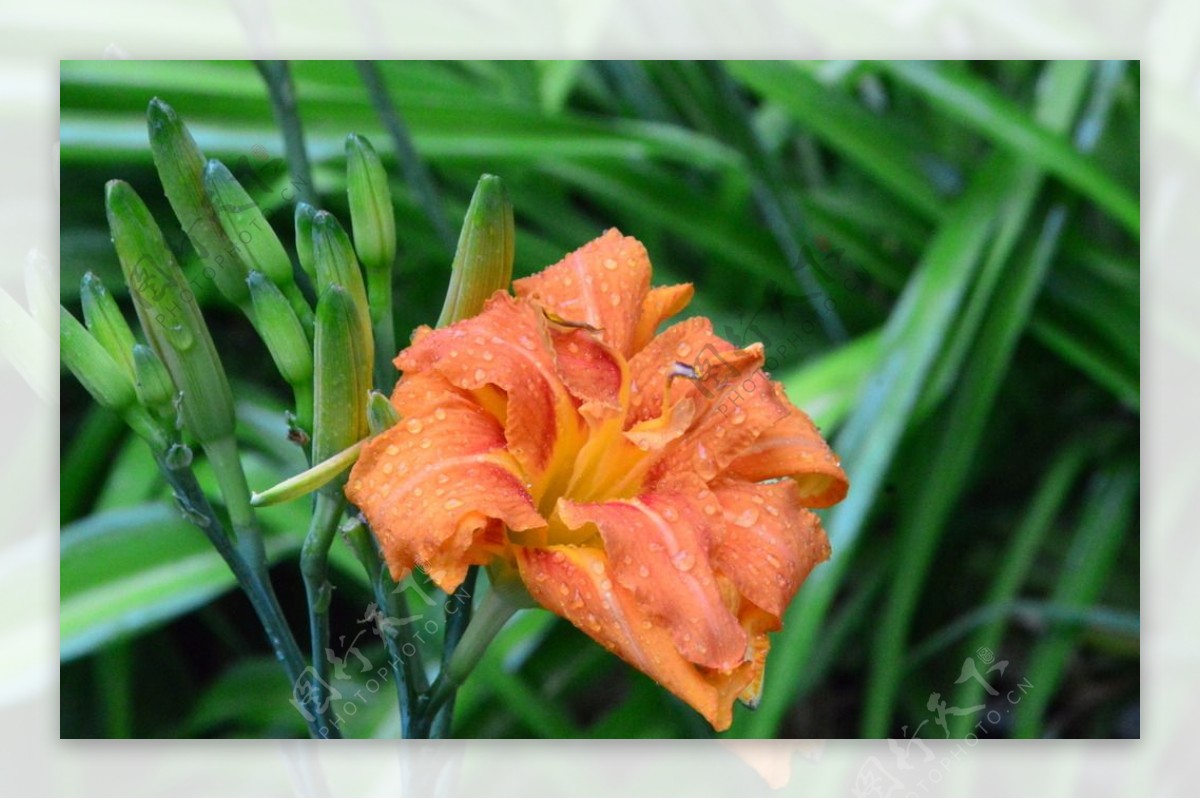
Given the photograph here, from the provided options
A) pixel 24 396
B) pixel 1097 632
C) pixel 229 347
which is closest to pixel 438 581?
pixel 229 347

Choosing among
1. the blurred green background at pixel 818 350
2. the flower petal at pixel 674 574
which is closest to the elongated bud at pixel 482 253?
the flower petal at pixel 674 574

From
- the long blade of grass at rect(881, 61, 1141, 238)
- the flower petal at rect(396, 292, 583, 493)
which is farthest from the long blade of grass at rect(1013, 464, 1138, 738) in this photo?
the flower petal at rect(396, 292, 583, 493)

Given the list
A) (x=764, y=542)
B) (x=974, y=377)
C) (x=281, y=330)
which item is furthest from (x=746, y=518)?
(x=974, y=377)

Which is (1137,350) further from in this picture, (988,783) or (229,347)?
(229,347)

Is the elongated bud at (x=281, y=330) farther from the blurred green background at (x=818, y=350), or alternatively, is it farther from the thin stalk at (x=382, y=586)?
the blurred green background at (x=818, y=350)

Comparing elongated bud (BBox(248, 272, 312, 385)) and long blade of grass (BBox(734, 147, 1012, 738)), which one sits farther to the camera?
long blade of grass (BBox(734, 147, 1012, 738))

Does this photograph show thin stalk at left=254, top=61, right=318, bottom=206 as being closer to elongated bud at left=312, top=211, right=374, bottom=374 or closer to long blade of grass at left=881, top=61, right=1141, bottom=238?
elongated bud at left=312, top=211, right=374, bottom=374
